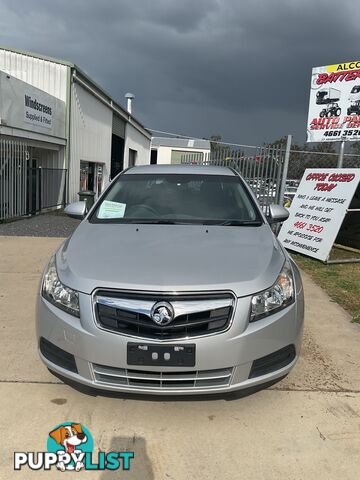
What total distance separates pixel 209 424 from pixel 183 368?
1.81ft

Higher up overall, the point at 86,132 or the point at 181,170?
the point at 86,132

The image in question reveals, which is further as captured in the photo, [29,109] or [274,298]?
[29,109]

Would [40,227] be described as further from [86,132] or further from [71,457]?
[71,457]

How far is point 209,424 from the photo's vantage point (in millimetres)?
2791

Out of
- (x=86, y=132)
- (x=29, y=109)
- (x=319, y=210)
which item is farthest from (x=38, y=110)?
(x=319, y=210)

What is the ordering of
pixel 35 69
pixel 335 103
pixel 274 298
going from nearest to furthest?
pixel 274 298 < pixel 335 103 < pixel 35 69

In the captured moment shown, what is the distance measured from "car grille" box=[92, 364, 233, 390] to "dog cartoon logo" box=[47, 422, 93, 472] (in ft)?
1.30

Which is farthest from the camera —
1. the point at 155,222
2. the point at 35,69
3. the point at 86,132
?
the point at 86,132

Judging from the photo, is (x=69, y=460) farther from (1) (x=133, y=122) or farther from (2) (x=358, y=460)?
(1) (x=133, y=122)

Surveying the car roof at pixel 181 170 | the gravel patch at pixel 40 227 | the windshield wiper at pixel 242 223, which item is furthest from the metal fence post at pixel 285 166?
the windshield wiper at pixel 242 223

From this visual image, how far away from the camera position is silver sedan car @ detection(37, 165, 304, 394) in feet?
8.25

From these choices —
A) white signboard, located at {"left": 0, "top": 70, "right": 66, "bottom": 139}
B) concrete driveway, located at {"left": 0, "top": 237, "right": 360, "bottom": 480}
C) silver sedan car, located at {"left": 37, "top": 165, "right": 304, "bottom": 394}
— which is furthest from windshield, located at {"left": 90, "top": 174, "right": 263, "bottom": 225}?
white signboard, located at {"left": 0, "top": 70, "right": 66, "bottom": 139}

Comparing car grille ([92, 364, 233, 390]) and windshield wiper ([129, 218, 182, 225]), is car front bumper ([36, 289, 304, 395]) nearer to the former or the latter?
car grille ([92, 364, 233, 390])

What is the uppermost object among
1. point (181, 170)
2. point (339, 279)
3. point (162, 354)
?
point (181, 170)
